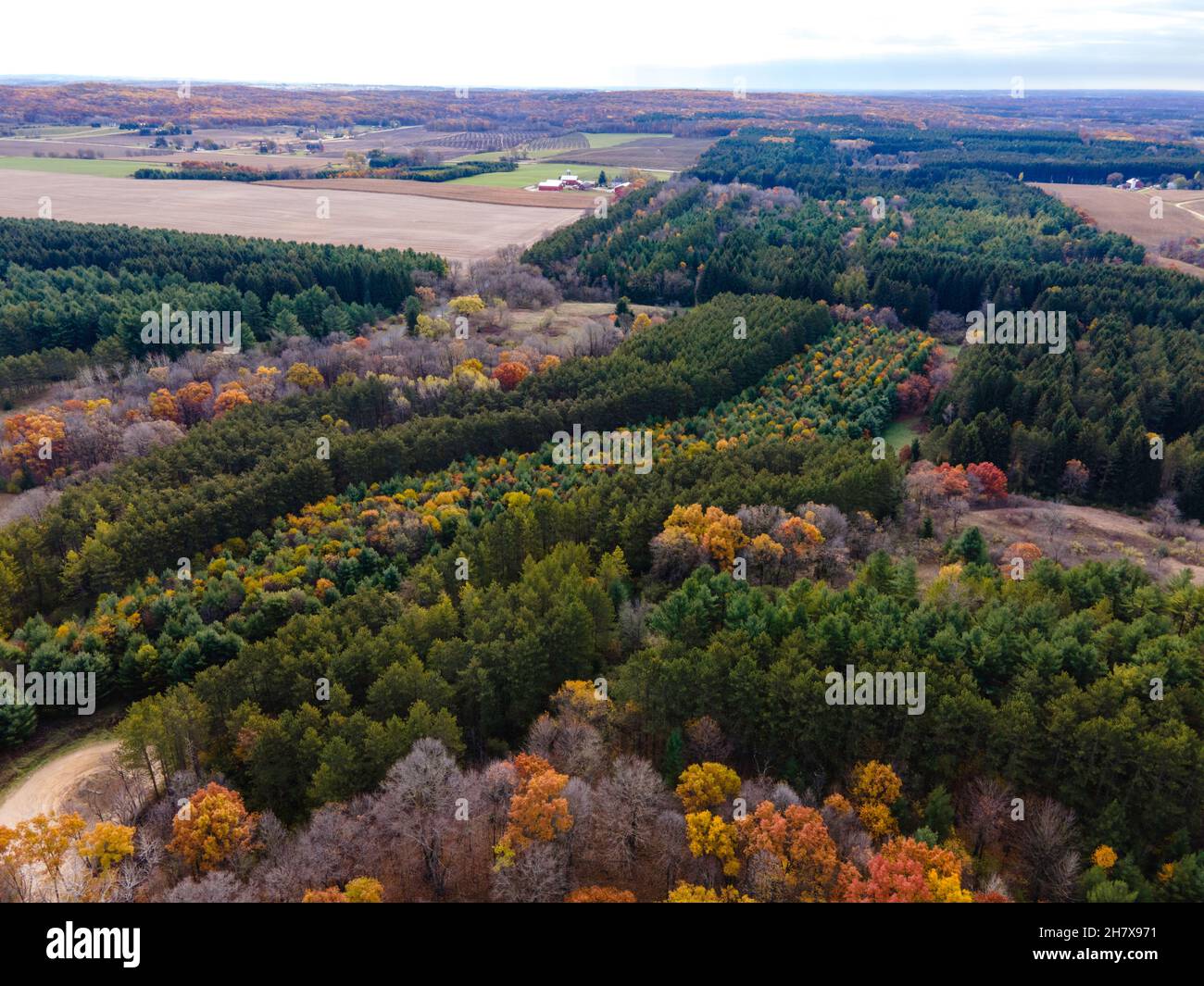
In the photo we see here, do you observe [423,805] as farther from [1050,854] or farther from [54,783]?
[1050,854]

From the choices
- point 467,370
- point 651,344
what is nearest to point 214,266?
point 467,370

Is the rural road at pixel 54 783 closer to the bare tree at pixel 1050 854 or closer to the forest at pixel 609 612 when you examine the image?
the forest at pixel 609 612

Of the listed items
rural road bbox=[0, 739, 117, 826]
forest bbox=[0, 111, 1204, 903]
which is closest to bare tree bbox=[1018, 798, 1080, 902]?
forest bbox=[0, 111, 1204, 903]

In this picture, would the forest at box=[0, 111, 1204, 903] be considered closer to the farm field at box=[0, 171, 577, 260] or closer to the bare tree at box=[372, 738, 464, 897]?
the bare tree at box=[372, 738, 464, 897]

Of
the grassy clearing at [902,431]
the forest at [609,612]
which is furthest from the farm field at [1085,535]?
the grassy clearing at [902,431]

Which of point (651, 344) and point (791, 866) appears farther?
point (651, 344)
